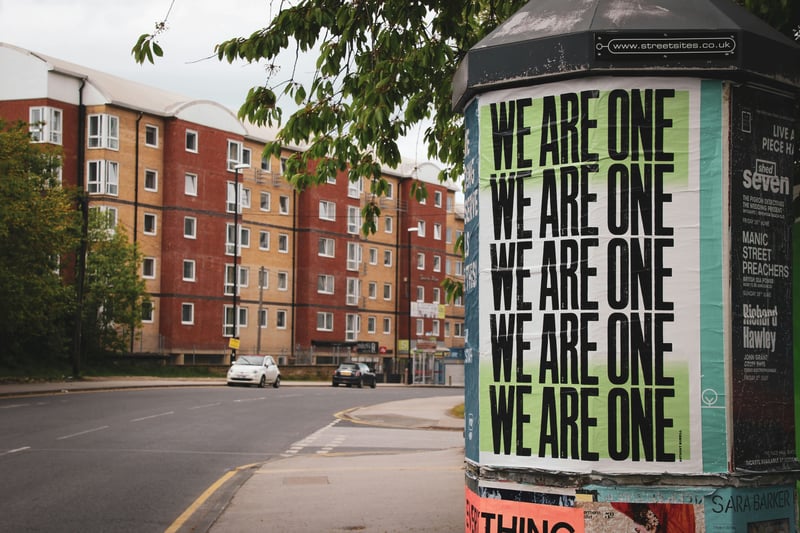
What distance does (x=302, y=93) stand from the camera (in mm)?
10195

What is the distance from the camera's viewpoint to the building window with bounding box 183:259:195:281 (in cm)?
6178

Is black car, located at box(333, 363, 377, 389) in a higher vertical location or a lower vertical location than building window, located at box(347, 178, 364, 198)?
lower

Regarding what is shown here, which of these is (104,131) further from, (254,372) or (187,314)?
(254,372)

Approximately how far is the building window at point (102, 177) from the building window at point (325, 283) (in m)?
20.2

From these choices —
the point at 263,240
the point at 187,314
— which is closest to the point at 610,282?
the point at 187,314

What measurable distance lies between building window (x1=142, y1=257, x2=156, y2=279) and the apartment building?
0.25ft

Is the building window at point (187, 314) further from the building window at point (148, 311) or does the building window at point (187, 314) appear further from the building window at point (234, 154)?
the building window at point (234, 154)

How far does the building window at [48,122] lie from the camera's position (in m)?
54.7

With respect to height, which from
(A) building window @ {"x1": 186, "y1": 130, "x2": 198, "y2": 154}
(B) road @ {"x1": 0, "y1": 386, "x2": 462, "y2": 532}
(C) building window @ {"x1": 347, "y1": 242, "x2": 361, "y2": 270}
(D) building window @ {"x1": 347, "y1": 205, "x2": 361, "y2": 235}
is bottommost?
(B) road @ {"x1": 0, "y1": 386, "x2": 462, "y2": 532}

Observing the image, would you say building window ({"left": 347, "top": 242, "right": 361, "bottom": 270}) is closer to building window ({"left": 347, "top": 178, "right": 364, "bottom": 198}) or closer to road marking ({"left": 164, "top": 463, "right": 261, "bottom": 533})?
building window ({"left": 347, "top": 178, "right": 364, "bottom": 198})

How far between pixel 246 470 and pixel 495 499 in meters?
11.3

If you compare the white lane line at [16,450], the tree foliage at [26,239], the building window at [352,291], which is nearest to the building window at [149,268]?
the tree foliage at [26,239]

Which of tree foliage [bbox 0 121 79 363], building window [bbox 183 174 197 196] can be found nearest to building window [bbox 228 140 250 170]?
building window [bbox 183 174 197 196]

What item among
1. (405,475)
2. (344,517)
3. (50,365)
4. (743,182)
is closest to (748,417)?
(743,182)
